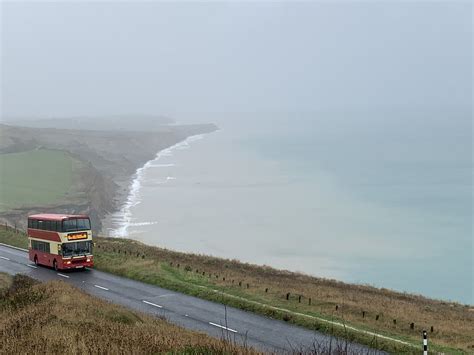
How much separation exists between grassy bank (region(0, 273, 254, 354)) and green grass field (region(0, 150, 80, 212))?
216 ft

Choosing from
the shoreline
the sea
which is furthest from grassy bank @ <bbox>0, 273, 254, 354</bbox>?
the shoreline

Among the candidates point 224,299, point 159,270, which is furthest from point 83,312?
point 159,270

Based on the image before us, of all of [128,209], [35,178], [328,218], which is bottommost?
[328,218]

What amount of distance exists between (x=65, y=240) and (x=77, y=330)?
23.8m

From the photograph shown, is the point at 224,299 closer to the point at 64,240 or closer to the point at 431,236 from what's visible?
the point at 64,240

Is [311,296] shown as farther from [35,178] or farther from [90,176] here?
[90,176]

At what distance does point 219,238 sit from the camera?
88188 mm

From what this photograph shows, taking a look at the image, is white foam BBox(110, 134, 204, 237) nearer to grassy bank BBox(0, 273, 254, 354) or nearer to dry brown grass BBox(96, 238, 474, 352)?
dry brown grass BBox(96, 238, 474, 352)

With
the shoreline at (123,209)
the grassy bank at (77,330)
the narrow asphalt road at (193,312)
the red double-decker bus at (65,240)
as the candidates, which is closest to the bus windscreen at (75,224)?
the red double-decker bus at (65,240)

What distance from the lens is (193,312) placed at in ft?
88.7

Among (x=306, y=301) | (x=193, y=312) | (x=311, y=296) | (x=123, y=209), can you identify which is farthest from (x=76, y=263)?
(x=123, y=209)

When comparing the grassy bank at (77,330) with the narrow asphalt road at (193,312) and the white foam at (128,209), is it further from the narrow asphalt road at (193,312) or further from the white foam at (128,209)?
the white foam at (128,209)

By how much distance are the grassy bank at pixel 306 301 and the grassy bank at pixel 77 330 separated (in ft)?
14.9

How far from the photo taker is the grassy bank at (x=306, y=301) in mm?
22141
